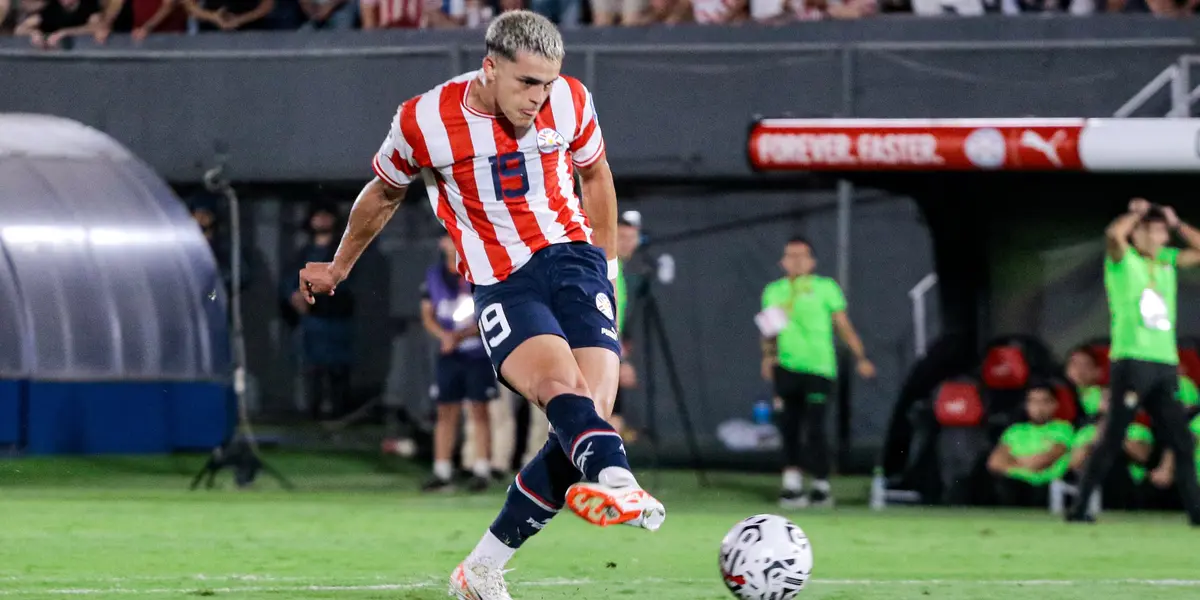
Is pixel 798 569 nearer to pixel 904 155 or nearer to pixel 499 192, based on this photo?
pixel 499 192

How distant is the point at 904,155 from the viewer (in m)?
13.2

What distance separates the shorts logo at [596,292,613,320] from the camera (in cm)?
658

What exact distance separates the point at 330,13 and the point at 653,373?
4703mm

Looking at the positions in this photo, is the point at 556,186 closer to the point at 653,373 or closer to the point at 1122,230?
the point at 1122,230

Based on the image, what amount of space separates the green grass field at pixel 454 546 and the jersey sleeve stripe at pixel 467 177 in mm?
1539

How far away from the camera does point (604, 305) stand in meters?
6.61

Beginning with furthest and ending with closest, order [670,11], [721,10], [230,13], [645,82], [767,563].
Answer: [230,13] → [670,11] → [721,10] → [645,82] → [767,563]

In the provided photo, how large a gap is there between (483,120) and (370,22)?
35.0 ft

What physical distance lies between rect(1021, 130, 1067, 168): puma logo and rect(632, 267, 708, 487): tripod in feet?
12.4

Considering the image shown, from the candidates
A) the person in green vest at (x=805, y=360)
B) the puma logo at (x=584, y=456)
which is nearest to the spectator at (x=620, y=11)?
the person in green vest at (x=805, y=360)

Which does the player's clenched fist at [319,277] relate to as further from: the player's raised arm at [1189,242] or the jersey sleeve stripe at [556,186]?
the player's raised arm at [1189,242]

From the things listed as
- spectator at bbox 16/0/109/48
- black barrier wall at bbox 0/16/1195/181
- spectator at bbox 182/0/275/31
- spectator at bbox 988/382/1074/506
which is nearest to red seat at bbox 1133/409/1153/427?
spectator at bbox 988/382/1074/506

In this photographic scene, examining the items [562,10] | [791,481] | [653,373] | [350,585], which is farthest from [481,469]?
[350,585]

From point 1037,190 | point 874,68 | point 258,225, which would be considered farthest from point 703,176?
point 258,225
